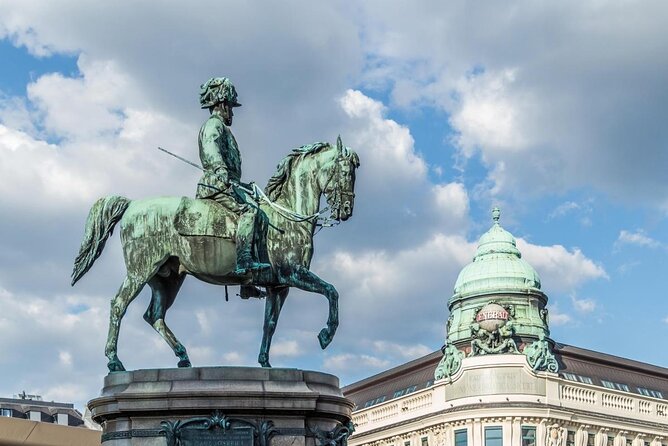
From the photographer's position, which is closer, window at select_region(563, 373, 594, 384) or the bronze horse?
the bronze horse

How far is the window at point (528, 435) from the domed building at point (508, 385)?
0.07 m

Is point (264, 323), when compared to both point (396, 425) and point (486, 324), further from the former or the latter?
point (396, 425)

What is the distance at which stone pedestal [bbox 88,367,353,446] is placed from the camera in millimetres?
16375

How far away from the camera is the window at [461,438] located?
85.5 m

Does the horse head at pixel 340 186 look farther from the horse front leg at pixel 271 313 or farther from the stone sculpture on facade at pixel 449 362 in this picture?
the stone sculpture on facade at pixel 449 362

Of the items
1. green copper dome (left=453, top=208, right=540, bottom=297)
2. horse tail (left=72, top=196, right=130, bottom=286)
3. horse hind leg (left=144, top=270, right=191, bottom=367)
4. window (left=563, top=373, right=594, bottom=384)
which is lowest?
horse hind leg (left=144, top=270, right=191, bottom=367)

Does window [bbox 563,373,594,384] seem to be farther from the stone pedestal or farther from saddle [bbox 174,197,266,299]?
the stone pedestal

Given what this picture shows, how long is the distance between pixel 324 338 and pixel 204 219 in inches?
100.0

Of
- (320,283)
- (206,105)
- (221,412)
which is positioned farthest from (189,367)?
(206,105)

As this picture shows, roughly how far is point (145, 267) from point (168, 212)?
90cm

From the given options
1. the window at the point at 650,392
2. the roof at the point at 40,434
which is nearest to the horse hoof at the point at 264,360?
the roof at the point at 40,434

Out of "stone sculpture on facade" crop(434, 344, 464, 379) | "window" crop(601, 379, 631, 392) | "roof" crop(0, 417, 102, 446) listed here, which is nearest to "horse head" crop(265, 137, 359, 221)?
"roof" crop(0, 417, 102, 446)

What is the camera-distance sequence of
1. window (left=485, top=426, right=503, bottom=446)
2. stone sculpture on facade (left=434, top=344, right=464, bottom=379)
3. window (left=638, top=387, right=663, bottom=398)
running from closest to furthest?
window (left=485, top=426, right=503, bottom=446), stone sculpture on facade (left=434, top=344, right=464, bottom=379), window (left=638, top=387, right=663, bottom=398)

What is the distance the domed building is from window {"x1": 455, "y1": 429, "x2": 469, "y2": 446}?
0.29ft
